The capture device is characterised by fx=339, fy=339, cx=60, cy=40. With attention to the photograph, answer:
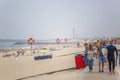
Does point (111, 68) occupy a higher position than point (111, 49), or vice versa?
point (111, 49)

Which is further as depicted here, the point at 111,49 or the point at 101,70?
the point at 101,70

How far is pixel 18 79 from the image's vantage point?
21656mm

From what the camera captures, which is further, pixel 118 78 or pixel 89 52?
pixel 89 52

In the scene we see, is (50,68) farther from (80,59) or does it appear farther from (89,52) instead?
(89,52)

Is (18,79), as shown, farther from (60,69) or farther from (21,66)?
(60,69)

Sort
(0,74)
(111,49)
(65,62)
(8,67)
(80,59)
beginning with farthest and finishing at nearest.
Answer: (65,62) → (80,59) → (8,67) → (0,74) → (111,49)

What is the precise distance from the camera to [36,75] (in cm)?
2367

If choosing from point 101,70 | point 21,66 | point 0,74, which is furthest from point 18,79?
point 101,70

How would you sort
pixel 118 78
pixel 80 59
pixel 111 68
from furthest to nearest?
pixel 80 59
pixel 111 68
pixel 118 78

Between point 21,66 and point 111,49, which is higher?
point 111,49

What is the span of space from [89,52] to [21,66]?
787cm

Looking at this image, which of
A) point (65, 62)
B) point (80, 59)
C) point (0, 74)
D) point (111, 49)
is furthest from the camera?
point (65, 62)

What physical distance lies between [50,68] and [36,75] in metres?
2.09

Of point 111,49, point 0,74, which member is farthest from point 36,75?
point 111,49
